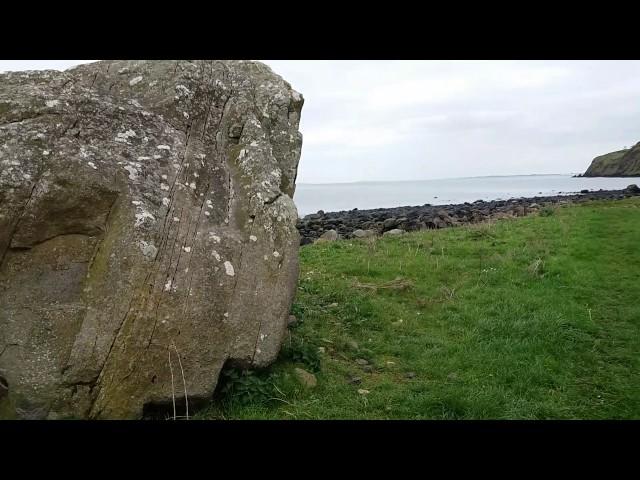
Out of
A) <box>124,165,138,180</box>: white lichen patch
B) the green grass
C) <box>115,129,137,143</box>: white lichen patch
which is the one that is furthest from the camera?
<box>115,129,137,143</box>: white lichen patch

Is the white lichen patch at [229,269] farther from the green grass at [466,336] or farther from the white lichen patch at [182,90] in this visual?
the white lichen patch at [182,90]

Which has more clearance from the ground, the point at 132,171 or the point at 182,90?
the point at 182,90

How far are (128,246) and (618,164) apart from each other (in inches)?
6181

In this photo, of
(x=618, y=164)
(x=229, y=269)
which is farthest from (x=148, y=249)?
(x=618, y=164)

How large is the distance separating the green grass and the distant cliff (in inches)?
4937

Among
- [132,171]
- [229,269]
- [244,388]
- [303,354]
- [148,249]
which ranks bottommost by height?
[244,388]

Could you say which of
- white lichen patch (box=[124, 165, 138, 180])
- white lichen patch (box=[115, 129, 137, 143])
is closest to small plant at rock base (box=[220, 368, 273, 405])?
white lichen patch (box=[124, 165, 138, 180])

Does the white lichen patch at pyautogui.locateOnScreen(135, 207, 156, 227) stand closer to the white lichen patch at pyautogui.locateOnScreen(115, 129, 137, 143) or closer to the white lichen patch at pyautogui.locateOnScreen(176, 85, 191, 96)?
the white lichen patch at pyautogui.locateOnScreen(115, 129, 137, 143)

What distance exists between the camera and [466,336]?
355 inches

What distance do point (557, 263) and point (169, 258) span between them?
10.7 metres

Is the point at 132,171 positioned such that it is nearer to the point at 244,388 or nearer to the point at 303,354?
the point at 244,388

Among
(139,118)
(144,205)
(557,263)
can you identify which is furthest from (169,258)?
(557,263)

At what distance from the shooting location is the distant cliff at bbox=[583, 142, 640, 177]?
12176 cm
